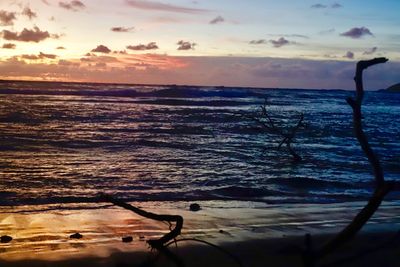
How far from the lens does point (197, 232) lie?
9.49m

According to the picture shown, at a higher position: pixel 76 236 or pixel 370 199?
pixel 370 199

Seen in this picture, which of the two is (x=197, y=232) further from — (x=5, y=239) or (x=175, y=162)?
(x=175, y=162)

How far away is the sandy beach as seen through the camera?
7.87 metres

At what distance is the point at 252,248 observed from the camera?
861 cm

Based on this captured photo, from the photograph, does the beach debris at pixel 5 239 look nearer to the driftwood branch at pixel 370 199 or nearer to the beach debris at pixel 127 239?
the beach debris at pixel 127 239

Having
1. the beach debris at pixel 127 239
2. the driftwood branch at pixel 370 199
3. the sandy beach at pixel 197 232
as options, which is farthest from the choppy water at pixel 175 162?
the driftwood branch at pixel 370 199

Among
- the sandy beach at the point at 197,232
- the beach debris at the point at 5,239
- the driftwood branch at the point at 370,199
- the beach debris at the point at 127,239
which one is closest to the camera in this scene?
the driftwood branch at the point at 370,199

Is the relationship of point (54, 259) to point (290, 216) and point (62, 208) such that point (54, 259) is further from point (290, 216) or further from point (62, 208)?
point (290, 216)

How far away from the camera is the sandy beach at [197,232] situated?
A: 7.87 meters

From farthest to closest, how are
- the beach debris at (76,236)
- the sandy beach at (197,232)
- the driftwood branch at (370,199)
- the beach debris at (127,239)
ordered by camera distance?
1. the beach debris at (76,236)
2. the beach debris at (127,239)
3. the sandy beach at (197,232)
4. the driftwood branch at (370,199)

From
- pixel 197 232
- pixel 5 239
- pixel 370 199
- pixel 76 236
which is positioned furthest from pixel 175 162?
pixel 370 199

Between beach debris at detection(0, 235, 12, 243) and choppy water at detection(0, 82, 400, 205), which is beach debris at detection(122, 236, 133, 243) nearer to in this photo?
beach debris at detection(0, 235, 12, 243)

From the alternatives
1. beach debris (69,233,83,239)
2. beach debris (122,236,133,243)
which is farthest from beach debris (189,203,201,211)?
beach debris (69,233,83,239)

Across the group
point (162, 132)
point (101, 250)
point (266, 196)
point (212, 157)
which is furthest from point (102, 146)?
point (101, 250)
